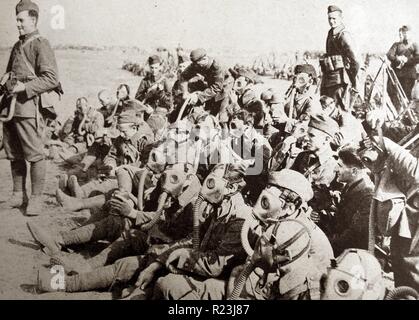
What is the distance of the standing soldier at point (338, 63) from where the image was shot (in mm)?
5551

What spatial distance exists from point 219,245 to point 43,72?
248 centimetres

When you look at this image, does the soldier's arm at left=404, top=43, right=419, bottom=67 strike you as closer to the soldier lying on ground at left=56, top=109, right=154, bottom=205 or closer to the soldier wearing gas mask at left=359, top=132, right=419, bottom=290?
the soldier wearing gas mask at left=359, top=132, right=419, bottom=290

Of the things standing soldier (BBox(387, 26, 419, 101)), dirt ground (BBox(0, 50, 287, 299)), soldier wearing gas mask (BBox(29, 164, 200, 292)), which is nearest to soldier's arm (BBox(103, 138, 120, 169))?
soldier wearing gas mask (BBox(29, 164, 200, 292))

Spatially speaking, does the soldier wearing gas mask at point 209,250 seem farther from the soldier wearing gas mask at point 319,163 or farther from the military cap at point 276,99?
the military cap at point 276,99

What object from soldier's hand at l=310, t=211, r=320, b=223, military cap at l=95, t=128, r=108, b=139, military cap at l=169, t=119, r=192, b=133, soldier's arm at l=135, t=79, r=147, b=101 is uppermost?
soldier's arm at l=135, t=79, r=147, b=101

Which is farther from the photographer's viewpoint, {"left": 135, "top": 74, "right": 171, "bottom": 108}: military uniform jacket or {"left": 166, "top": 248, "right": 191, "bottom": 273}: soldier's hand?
{"left": 135, "top": 74, "right": 171, "bottom": 108}: military uniform jacket

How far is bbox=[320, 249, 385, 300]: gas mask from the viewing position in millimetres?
5227

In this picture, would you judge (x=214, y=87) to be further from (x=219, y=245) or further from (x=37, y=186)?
(x=37, y=186)

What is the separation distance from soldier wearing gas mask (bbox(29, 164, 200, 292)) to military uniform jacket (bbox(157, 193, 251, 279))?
17 cm

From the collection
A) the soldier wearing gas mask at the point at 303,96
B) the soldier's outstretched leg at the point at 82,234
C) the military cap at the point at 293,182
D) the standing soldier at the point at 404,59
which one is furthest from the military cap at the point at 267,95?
the soldier's outstretched leg at the point at 82,234

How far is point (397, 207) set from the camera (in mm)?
5324

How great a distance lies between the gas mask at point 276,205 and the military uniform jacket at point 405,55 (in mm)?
1746

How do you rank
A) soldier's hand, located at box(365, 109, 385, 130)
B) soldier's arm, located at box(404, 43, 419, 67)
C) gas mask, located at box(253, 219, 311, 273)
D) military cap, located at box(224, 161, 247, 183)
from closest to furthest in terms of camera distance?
gas mask, located at box(253, 219, 311, 273) → military cap, located at box(224, 161, 247, 183) → soldier's hand, located at box(365, 109, 385, 130) → soldier's arm, located at box(404, 43, 419, 67)

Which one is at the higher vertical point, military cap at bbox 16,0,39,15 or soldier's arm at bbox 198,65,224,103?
military cap at bbox 16,0,39,15
